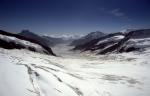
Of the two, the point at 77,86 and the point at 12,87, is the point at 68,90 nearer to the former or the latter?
the point at 77,86

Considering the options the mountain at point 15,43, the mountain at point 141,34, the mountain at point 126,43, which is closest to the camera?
the mountain at point 15,43

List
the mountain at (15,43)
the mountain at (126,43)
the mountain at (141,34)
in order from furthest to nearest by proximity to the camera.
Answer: the mountain at (141,34) → the mountain at (126,43) → the mountain at (15,43)

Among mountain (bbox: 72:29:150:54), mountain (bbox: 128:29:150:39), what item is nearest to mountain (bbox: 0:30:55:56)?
mountain (bbox: 72:29:150:54)

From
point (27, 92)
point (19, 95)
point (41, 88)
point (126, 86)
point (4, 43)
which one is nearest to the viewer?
point (19, 95)

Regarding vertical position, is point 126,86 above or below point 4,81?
below

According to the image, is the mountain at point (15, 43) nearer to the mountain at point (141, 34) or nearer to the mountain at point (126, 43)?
the mountain at point (126, 43)

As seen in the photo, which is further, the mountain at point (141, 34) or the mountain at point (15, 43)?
the mountain at point (141, 34)

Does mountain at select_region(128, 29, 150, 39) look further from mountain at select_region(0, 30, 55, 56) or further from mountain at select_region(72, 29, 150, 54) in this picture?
mountain at select_region(0, 30, 55, 56)

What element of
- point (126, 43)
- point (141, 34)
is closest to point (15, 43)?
point (126, 43)

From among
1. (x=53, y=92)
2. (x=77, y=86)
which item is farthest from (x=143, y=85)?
(x=53, y=92)

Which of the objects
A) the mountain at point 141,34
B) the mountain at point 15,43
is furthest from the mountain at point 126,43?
the mountain at point 15,43

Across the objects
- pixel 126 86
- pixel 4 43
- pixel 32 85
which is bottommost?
pixel 126 86
